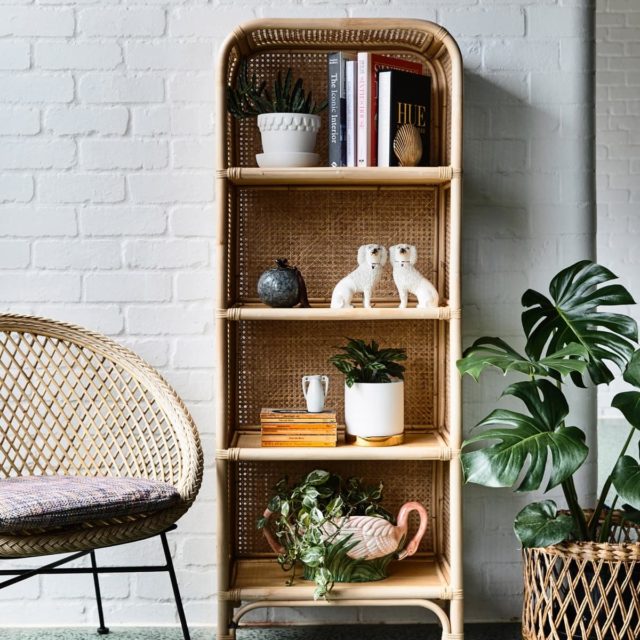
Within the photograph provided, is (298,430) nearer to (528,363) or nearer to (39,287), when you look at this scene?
(528,363)

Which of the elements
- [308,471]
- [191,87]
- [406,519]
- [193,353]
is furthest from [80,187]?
[406,519]

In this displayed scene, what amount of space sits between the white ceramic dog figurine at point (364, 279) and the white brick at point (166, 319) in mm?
408

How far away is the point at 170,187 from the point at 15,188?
41cm

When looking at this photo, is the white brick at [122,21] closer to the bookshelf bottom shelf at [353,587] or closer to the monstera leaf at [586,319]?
the monstera leaf at [586,319]

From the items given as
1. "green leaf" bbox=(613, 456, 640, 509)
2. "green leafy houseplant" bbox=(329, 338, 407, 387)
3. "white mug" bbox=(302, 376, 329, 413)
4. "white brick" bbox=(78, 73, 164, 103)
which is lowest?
"green leaf" bbox=(613, 456, 640, 509)

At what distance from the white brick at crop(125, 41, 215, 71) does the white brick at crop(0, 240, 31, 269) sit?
554 millimetres

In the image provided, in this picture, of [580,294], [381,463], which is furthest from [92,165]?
[580,294]

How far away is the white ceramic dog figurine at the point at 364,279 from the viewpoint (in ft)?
6.79

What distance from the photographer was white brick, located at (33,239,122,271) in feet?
7.46

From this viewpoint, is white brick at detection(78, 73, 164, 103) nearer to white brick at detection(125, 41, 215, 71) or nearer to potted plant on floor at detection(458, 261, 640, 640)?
white brick at detection(125, 41, 215, 71)

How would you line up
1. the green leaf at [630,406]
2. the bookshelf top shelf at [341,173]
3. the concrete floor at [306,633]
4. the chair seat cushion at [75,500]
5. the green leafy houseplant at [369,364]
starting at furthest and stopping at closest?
the concrete floor at [306,633] → the green leafy houseplant at [369,364] → the bookshelf top shelf at [341,173] → the green leaf at [630,406] → the chair seat cushion at [75,500]

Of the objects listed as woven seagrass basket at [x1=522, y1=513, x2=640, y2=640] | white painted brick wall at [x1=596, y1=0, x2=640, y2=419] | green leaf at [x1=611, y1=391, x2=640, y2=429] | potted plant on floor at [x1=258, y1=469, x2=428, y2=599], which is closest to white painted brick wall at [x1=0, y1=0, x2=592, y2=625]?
potted plant on floor at [x1=258, y1=469, x2=428, y2=599]

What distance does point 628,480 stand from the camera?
70.1 inches

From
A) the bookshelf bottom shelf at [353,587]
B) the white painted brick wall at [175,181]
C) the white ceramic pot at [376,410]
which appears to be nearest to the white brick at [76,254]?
the white painted brick wall at [175,181]
